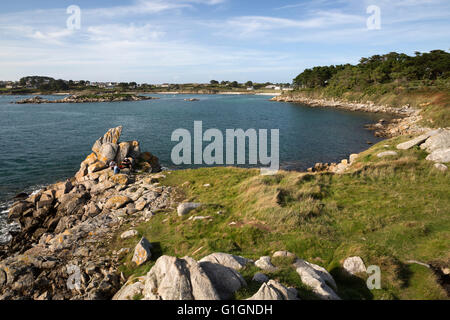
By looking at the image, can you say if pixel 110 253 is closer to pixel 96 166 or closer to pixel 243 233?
pixel 243 233

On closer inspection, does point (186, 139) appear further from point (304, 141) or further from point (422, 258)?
point (422, 258)

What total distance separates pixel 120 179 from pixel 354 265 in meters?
23.4

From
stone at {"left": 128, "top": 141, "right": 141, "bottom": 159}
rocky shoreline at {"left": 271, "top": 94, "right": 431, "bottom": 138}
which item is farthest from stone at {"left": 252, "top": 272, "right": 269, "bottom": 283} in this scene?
rocky shoreline at {"left": 271, "top": 94, "right": 431, "bottom": 138}

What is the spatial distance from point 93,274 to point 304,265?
1071cm

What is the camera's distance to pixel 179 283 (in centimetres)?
754

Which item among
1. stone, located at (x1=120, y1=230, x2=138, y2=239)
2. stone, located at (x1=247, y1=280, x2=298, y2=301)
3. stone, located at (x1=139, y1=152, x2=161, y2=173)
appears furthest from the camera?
stone, located at (x1=139, y1=152, x2=161, y2=173)

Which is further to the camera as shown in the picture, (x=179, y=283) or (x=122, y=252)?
(x=122, y=252)

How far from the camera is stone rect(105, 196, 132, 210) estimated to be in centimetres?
2103

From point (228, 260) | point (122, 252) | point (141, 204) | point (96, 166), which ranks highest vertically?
point (96, 166)

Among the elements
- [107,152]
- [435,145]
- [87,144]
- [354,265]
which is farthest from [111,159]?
[435,145]

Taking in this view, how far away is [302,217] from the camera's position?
15016 millimetres

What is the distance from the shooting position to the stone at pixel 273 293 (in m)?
6.93

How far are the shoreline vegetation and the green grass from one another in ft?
0.23

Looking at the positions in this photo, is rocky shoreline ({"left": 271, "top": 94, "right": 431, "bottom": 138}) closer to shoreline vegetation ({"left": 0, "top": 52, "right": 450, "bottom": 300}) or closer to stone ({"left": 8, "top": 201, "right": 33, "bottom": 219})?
shoreline vegetation ({"left": 0, "top": 52, "right": 450, "bottom": 300})
